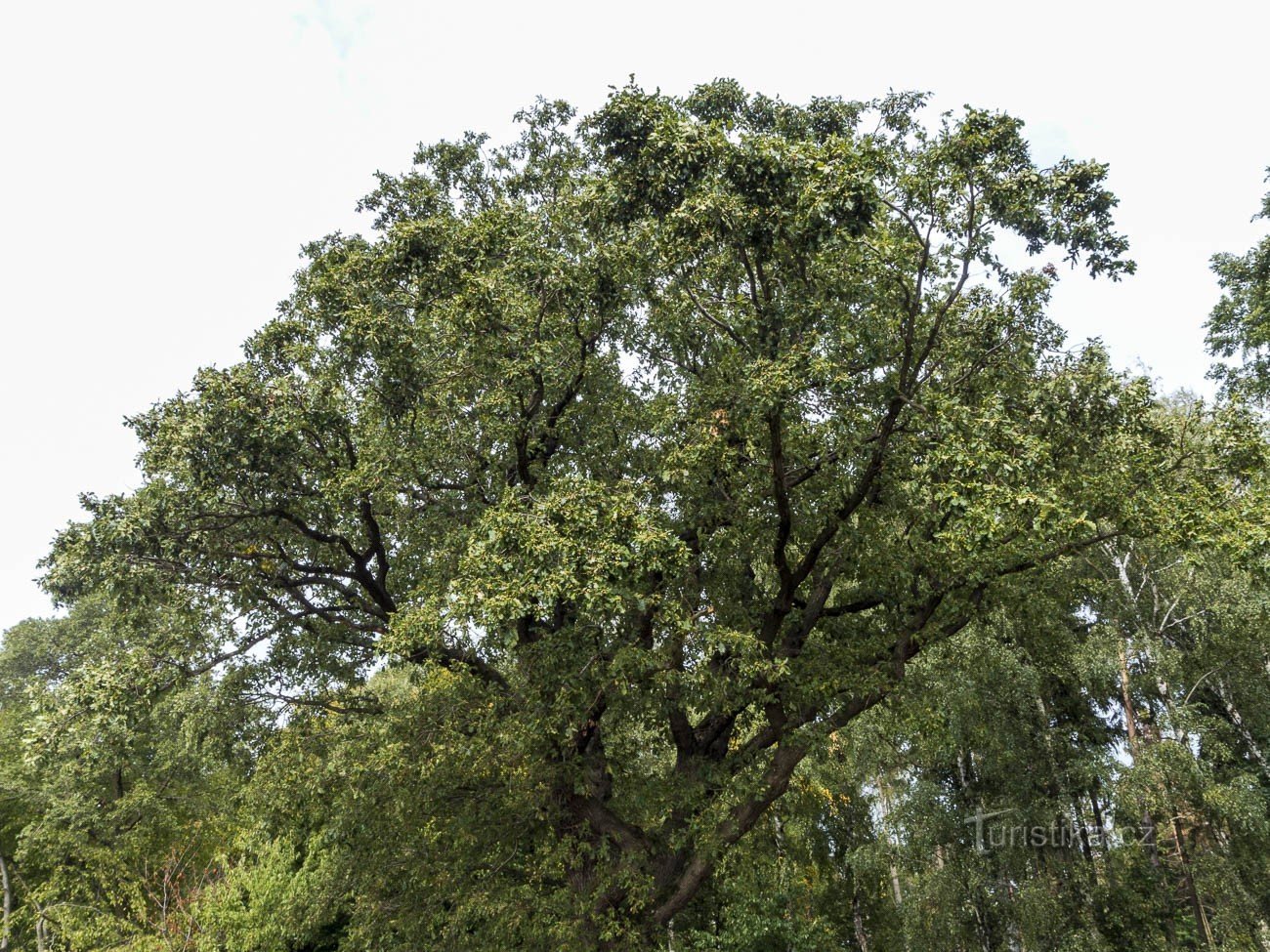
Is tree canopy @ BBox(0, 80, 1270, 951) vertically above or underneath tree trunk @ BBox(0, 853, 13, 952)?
above

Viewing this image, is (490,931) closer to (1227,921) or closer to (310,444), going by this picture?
(310,444)

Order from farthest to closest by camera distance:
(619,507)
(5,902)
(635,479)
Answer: (5,902)
(635,479)
(619,507)

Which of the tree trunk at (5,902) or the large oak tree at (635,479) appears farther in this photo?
the tree trunk at (5,902)

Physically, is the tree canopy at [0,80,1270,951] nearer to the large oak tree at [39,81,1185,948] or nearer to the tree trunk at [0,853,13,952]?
the large oak tree at [39,81,1185,948]

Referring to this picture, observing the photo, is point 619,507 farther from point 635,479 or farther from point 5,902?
point 5,902

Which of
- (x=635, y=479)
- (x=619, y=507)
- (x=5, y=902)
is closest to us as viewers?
(x=619, y=507)

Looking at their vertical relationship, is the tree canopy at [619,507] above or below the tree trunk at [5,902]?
above

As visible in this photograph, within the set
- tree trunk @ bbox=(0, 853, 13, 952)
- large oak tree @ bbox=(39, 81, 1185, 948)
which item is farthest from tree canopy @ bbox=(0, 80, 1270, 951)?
tree trunk @ bbox=(0, 853, 13, 952)

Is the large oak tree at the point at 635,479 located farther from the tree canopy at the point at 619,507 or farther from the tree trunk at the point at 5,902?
the tree trunk at the point at 5,902

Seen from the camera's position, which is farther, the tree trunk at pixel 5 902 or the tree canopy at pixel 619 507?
the tree trunk at pixel 5 902

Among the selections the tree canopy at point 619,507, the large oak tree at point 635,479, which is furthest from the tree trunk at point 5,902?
the large oak tree at point 635,479

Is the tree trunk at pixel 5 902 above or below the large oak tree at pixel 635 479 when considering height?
below

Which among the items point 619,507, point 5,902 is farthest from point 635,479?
point 5,902

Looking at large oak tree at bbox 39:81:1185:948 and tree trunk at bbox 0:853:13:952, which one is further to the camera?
tree trunk at bbox 0:853:13:952
